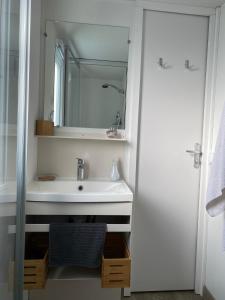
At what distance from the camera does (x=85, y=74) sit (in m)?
2.06

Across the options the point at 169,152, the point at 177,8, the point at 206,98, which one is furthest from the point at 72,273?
the point at 177,8

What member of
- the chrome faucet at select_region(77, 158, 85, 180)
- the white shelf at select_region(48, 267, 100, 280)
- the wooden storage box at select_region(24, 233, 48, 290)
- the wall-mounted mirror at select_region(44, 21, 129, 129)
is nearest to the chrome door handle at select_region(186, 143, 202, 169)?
the wall-mounted mirror at select_region(44, 21, 129, 129)

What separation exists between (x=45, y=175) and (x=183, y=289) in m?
1.49

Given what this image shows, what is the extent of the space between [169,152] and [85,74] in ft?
3.02

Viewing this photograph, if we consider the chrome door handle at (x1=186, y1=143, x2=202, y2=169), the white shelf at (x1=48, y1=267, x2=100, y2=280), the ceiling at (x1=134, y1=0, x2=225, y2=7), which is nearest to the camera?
the white shelf at (x1=48, y1=267, x2=100, y2=280)

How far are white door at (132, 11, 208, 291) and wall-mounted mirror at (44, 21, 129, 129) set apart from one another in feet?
0.71

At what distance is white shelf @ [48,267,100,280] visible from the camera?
5.62 feet

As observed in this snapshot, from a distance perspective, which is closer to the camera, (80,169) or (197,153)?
(80,169)

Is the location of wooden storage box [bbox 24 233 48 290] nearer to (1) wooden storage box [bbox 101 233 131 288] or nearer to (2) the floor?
(1) wooden storage box [bbox 101 233 131 288]

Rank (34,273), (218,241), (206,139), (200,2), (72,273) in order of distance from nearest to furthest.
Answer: (34,273), (72,273), (218,241), (200,2), (206,139)

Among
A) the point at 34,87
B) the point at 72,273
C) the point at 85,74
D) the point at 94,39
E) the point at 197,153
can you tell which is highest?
the point at 94,39

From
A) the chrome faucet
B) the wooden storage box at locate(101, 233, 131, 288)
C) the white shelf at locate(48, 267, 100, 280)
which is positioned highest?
the chrome faucet

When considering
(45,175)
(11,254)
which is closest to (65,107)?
(45,175)

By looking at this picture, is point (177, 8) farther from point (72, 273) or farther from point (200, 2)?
point (72, 273)
